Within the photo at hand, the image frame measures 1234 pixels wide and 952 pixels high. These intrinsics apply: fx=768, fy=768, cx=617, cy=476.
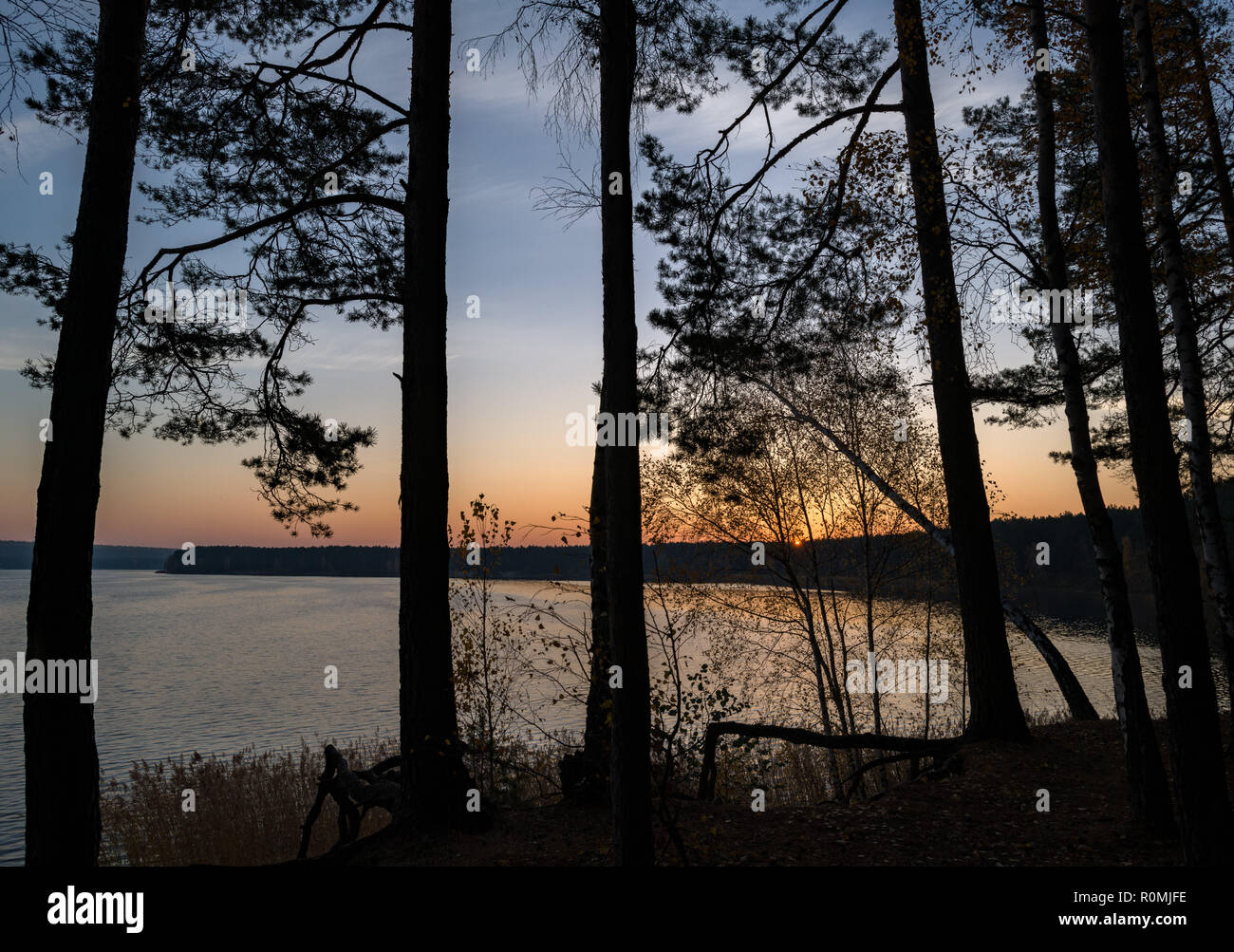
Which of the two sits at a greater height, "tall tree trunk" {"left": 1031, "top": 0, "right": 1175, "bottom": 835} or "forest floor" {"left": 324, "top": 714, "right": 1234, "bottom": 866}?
"tall tree trunk" {"left": 1031, "top": 0, "right": 1175, "bottom": 835}

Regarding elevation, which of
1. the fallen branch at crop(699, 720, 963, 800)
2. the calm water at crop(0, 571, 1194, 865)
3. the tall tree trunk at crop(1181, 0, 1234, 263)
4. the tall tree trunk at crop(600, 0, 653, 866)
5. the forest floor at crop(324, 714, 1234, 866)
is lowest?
the calm water at crop(0, 571, 1194, 865)

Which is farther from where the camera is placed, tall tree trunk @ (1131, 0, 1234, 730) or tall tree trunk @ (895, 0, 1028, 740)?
tall tree trunk @ (895, 0, 1028, 740)

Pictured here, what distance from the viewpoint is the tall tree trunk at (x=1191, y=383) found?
260 inches

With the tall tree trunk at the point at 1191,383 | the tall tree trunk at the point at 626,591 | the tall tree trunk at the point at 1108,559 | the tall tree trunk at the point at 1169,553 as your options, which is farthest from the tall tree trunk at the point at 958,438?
the tall tree trunk at the point at 626,591

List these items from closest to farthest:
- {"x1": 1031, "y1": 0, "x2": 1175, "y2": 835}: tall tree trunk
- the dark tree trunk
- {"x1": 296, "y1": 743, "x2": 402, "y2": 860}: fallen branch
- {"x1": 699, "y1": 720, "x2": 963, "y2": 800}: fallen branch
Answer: {"x1": 1031, "y1": 0, "x2": 1175, "y2": 835}: tall tree trunk < {"x1": 296, "y1": 743, "x2": 402, "y2": 860}: fallen branch < the dark tree trunk < {"x1": 699, "y1": 720, "x2": 963, "y2": 800}: fallen branch

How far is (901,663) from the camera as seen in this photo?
1917cm

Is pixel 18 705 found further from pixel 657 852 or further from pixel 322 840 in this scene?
pixel 657 852

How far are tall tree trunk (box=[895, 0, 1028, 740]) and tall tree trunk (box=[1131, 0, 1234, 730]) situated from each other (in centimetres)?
202

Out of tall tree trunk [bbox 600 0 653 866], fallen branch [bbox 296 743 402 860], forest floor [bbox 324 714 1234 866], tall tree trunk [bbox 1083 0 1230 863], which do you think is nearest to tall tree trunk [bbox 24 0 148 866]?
forest floor [bbox 324 714 1234 866]

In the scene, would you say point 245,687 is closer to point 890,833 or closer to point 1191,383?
point 890,833

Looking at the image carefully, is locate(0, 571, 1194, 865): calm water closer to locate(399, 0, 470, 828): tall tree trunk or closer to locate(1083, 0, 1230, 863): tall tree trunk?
locate(399, 0, 470, 828): tall tree trunk

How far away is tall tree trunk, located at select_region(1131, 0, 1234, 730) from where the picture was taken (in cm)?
661

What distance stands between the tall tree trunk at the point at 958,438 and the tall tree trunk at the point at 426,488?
17.8ft

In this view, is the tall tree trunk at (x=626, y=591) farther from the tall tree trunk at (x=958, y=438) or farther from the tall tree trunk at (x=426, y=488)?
the tall tree trunk at (x=958, y=438)
